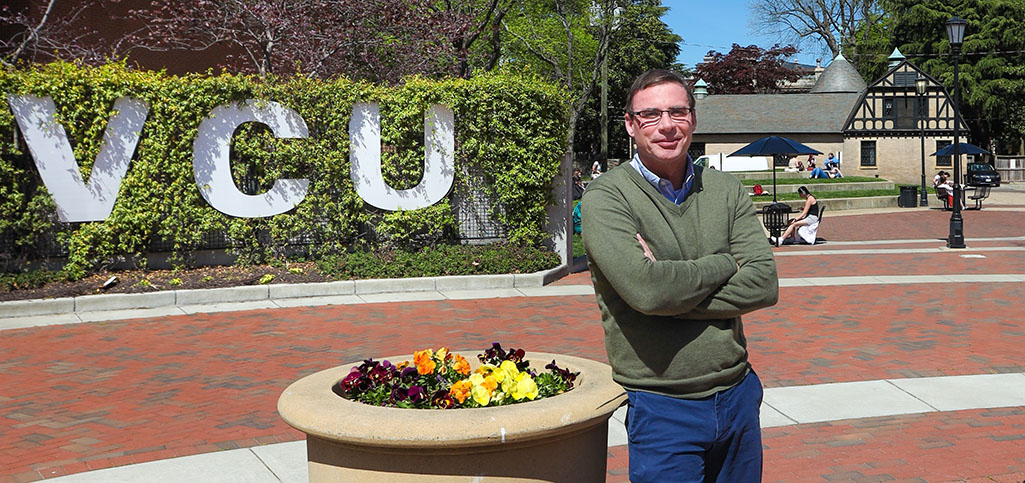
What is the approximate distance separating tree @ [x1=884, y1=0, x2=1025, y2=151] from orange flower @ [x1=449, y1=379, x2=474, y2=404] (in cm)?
6680

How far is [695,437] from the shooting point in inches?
117

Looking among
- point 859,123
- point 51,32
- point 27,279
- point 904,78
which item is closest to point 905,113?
point 904,78

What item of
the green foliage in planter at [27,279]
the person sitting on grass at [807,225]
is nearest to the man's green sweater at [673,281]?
the green foliage in planter at [27,279]

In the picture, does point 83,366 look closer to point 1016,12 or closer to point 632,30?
point 632,30

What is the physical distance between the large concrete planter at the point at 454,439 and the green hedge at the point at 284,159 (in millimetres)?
11140

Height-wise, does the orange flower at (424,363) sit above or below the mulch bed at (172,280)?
above

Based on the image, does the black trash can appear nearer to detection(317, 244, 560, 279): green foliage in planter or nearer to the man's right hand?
detection(317, 244, 560, 279): green foliage in planter

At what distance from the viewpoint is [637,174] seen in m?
3.18

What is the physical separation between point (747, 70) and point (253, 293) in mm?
77029

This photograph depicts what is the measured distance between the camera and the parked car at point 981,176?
4811cm

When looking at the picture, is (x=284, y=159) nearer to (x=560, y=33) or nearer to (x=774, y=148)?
(x=774, y=148)

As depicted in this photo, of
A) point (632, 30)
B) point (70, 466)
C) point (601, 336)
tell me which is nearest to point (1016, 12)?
point (632, 30)

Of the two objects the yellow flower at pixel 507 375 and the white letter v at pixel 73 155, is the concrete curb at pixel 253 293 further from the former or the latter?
the yellow flower at pixel 507 375

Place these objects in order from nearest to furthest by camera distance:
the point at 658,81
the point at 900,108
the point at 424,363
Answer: the point at 658,81, the point at 424,363, the point at 900,108
